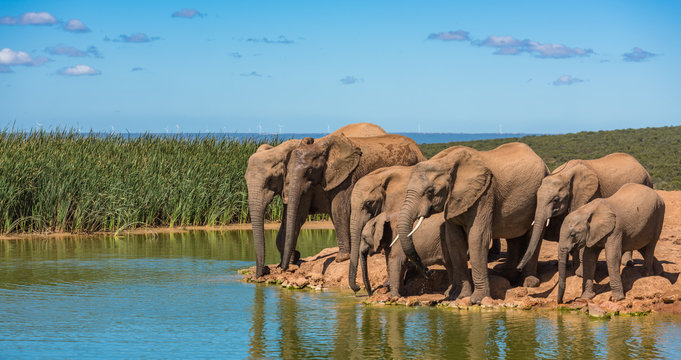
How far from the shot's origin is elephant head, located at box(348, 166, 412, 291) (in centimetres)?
1468

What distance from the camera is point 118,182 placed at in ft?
81.4

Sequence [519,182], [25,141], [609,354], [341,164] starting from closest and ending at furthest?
1. [609,354]
2. [519,182]
3. [341,164]
4. [25,141]

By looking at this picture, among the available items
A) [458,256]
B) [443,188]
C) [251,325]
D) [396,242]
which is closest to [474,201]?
[443,188]

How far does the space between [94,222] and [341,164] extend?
10024 millimetres

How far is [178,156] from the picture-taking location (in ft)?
91.2

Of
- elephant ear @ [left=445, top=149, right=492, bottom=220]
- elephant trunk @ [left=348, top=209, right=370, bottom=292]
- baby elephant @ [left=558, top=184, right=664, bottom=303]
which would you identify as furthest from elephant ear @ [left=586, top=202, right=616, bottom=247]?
elephant trunk @ [left=348, top=209, right=370, bottom=292]

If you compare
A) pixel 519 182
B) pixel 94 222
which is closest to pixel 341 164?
pixel 519 182

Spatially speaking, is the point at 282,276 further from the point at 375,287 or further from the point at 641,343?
the point at 641,343

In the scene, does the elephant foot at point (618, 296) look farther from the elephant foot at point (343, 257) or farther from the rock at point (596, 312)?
the elephant foot at point (343, 257)

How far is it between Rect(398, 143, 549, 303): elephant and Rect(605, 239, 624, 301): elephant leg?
1311 millimetres

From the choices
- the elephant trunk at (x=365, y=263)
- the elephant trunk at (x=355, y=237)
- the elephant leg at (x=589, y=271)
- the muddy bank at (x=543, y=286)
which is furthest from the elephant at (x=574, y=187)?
the elephant trunk at (x=355, y=237)

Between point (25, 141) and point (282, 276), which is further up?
point (25, 141)

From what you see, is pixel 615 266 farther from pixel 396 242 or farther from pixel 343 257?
pixel 343 257

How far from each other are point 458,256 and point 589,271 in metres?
1.83
